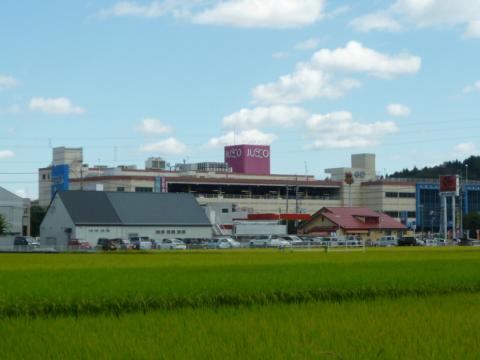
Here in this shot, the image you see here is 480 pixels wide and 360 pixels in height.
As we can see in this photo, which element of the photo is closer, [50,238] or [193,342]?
[193,342]

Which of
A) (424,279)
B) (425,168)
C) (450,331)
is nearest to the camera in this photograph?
(450,331)

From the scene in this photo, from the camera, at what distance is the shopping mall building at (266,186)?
128m

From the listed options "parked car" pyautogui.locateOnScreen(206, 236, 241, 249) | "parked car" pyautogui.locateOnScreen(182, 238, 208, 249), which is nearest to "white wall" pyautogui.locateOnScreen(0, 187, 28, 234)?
"parked car" pyautogui.locateOnScreen(182, 238, 208, 249)

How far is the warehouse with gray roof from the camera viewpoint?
277 feet

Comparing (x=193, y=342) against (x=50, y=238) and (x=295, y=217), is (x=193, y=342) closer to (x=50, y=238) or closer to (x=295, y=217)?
(x=50, y=238)

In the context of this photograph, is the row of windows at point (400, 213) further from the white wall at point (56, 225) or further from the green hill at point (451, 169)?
the white wall at point (56, 225)

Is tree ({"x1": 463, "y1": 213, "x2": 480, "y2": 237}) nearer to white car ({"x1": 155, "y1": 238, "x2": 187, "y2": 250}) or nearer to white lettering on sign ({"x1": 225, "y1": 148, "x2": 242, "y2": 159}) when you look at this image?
white lettering on sign ({"x1": 225, "y1": 148, "x2": 242, "y2": 159})

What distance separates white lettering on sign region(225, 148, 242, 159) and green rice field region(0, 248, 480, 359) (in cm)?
11411

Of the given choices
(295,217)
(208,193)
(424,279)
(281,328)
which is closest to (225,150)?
(208,193)

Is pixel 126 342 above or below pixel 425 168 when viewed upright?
below

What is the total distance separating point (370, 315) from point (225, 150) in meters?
128

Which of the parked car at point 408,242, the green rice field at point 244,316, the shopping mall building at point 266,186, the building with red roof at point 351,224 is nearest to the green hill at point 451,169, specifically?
the shopping mall building at point 266,186

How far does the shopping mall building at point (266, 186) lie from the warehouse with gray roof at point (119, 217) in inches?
1311

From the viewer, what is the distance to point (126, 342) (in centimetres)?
1458
